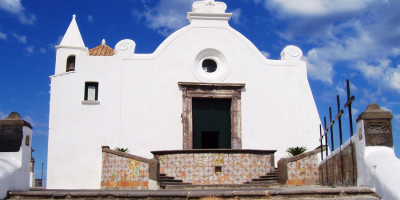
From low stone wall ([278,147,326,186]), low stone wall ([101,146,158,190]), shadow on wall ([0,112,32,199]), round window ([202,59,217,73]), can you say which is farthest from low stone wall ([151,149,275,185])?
shadow on wall ([0,112,32,199])

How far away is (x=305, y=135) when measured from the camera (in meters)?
21.1

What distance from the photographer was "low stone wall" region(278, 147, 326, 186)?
56.2 feet

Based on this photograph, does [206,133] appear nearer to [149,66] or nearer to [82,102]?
[149,66]

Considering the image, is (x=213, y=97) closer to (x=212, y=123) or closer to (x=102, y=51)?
(x=212, y=123)

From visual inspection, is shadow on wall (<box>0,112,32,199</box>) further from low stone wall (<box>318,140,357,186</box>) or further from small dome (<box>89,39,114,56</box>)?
small dome (<box>89,39,114,56</box>)

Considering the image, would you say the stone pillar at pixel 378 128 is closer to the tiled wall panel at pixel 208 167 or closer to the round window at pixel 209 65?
the tiled wall panel at pixel 208 167

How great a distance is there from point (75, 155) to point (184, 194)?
1249 cm

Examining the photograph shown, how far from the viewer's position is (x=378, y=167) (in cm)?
Answer: 830

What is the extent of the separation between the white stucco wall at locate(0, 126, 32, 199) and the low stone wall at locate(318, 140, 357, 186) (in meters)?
7.18

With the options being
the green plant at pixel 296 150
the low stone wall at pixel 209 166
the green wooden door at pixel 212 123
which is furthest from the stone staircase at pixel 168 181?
the green plant at pixel 296 150

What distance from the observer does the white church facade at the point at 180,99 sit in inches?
792

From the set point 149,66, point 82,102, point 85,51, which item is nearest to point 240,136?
point 149,66

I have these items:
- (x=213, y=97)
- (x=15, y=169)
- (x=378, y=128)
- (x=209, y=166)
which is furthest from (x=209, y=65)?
(x=378, y=128)

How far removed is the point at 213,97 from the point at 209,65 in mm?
1748
